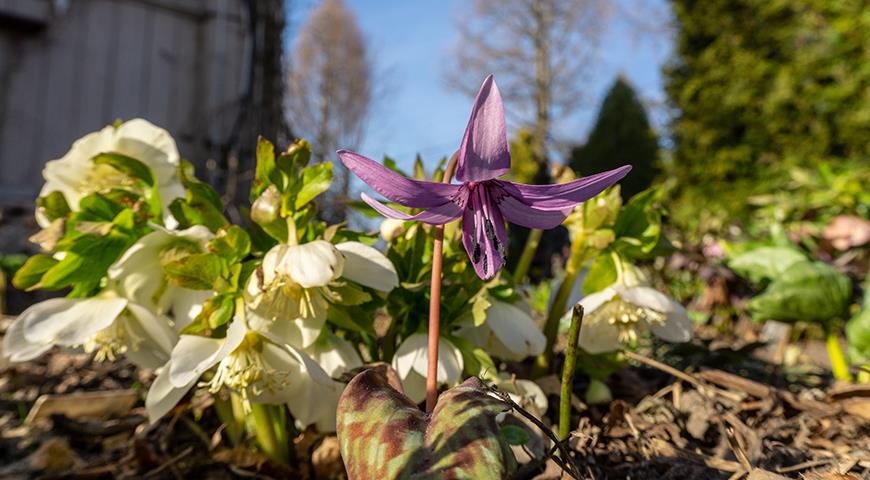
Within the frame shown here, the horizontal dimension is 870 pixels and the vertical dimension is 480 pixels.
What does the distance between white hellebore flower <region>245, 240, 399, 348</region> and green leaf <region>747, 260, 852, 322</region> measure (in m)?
0.91

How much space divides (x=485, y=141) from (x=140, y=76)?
566cm

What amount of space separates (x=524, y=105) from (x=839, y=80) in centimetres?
1028

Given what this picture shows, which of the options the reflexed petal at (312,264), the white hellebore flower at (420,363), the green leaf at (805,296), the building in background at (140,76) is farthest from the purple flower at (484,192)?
the building in background at (140,76)

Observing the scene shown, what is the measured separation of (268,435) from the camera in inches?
37.9

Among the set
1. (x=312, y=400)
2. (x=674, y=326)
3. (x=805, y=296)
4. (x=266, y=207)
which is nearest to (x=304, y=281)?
(x=266, y=207)

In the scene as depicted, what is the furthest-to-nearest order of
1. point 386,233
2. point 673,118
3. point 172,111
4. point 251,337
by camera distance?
point 673,118 → point 172,111 → point 386,233 → point 251,337

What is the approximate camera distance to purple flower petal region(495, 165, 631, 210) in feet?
1.92

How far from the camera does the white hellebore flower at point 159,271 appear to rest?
2.79 ft

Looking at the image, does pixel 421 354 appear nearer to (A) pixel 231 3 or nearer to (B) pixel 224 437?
(B) pixel 224 437

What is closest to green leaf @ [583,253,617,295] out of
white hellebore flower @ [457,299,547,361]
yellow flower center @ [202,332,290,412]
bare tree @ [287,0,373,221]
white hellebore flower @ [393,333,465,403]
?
white hellebore flower @ [457,299,547,361]

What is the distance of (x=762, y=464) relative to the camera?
811 millimetres

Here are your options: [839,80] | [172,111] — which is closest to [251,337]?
[172,111]

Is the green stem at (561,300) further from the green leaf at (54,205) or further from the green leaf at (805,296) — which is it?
the green leaf at (54,205)

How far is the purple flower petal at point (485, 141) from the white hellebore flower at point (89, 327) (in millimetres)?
542
